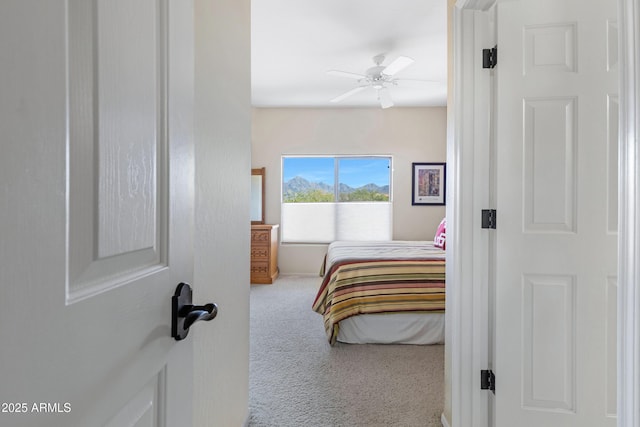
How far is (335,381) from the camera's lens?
2.31m

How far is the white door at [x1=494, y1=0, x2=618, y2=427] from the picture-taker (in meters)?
1.44

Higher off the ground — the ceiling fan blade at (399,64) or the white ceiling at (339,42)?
the white ceiling at (339,42)

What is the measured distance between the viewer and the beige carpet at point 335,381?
1926 millimetres

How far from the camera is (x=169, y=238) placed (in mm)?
684

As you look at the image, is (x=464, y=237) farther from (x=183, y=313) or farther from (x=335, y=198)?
(x=335, y=198)

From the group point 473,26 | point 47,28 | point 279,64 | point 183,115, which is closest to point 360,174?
point 279,64

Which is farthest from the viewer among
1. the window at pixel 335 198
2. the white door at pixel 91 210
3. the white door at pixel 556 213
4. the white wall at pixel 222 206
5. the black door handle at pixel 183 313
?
the window at pixel 335 198

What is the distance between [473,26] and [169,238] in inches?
65.5

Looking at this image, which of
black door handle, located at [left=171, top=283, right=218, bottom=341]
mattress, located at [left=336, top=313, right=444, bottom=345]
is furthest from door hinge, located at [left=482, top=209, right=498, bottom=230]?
Answer: mattress, located at [left=336, top=313, right=444, bottom=345]

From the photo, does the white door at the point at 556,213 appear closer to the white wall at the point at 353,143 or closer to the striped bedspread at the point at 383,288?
the striped bedspread at the point at 383,288

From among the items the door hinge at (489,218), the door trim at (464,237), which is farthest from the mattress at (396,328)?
the door hinge at (489,218)

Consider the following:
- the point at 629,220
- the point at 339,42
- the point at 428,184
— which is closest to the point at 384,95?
the point at 339,42

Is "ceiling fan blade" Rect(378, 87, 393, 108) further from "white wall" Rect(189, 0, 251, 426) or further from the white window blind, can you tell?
"white wall" Rect(189, 0, 251, 426)

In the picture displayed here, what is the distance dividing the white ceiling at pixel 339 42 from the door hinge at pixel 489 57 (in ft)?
4.62
